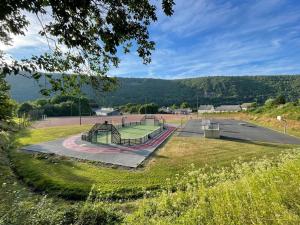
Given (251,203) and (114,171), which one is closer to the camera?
(251,203)

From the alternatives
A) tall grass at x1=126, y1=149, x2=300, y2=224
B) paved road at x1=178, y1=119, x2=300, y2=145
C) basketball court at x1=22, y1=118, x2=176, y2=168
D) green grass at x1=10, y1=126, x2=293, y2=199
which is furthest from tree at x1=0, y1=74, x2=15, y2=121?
paved road at x1=178, y1=119, x2=300, y2=145

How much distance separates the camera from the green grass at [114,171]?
16.0 meters

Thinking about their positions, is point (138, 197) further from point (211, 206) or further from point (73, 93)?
point (73, 93)

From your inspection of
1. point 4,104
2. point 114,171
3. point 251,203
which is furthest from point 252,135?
point 4,104

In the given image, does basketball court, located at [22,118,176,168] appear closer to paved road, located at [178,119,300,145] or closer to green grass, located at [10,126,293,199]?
green grass, located at [10,126,293,199]

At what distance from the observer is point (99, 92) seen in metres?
7.25

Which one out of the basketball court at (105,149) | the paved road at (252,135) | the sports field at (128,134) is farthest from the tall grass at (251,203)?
the paved road at (252,135)

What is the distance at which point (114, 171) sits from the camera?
1936cm

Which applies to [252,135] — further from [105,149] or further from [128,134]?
[105,149]

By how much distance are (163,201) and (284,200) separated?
3.83 metres

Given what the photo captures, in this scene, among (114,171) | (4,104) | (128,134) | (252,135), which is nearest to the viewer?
(4,104)

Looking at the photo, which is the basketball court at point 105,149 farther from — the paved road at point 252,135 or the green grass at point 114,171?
the paved road at point 252,135

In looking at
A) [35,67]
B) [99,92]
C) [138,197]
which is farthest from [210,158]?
[35,67]

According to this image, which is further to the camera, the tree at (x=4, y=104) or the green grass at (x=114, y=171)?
the green grass at (x=114, y=171)
